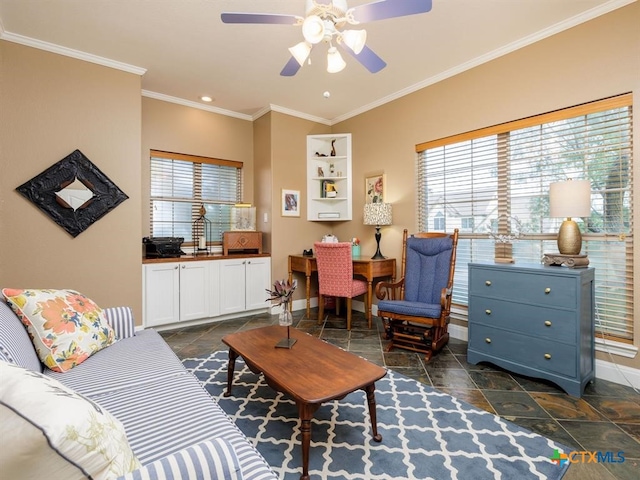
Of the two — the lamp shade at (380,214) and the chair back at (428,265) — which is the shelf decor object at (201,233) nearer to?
the lamp shade at (380,214)

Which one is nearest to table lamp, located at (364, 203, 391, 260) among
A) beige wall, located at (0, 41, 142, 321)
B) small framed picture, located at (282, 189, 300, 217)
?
small framed picture, located at (282, 189, 300, 217)

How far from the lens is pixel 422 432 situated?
1803mm

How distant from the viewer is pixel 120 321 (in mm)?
2148

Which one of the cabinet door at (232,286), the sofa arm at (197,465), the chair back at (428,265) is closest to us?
the sofa arm at (197,465)

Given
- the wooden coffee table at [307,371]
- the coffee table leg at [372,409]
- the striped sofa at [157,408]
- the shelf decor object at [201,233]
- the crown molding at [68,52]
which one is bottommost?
the coffee table leg at [372,409]

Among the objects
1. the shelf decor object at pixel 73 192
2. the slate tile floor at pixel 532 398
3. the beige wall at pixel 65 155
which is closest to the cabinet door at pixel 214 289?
the slate tile floor at pixel 532 398

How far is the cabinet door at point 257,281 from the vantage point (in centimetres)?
425

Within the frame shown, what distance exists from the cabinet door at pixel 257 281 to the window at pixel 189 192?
0.68m

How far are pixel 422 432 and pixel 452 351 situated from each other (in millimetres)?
1418

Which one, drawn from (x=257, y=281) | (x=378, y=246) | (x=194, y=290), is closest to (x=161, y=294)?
(x=194, y=290)

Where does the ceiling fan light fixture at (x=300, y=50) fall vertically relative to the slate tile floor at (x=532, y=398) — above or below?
above

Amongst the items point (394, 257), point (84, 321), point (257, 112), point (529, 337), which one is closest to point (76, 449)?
point (84, 321)

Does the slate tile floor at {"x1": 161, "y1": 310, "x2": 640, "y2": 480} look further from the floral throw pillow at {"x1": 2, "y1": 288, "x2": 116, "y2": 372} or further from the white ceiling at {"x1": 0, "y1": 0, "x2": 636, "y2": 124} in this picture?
the white ceiling at {"x1": 0, "y1": 0, "x2": 636, "y2": 124}

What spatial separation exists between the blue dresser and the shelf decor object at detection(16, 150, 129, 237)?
11.9ft
